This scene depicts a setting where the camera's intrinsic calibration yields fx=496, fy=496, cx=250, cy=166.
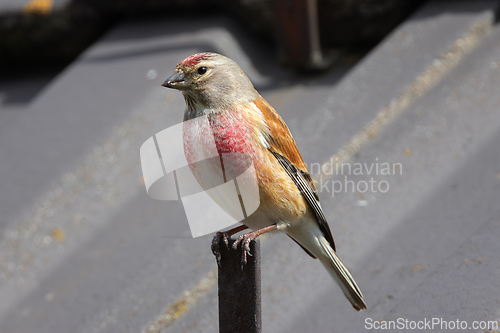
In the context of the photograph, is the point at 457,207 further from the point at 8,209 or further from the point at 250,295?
the point at 8,209

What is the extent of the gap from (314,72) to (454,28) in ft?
3.55

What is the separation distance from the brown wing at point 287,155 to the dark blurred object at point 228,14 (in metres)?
1.72

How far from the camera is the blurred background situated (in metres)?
2.47

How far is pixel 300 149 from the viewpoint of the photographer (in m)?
3.20

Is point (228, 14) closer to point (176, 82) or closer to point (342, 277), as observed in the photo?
point (176, 82)

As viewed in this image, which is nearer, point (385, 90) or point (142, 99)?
point (385, 90)

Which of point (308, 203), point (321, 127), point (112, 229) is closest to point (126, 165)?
point (112, 229)

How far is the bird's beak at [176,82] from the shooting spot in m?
2.12

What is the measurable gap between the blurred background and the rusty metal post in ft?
1.80

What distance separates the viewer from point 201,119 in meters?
2.14

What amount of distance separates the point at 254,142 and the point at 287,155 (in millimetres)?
270
